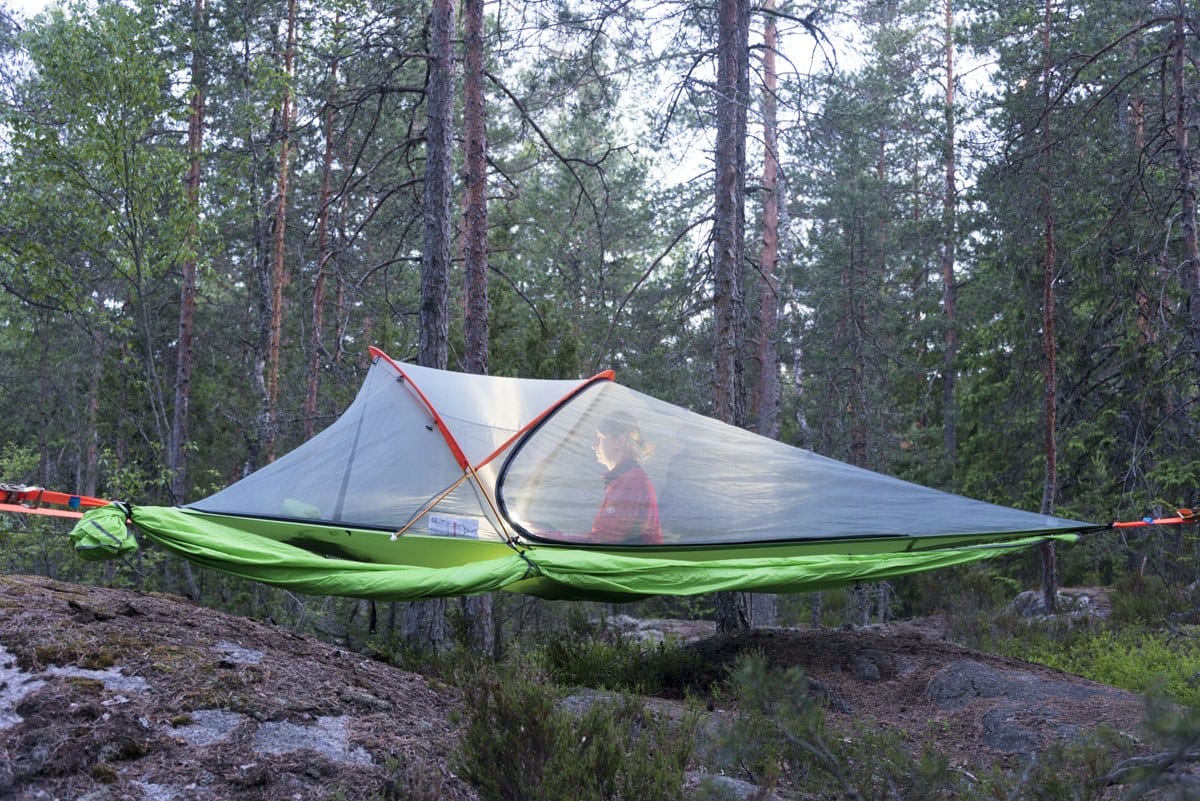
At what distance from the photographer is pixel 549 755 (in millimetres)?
2736

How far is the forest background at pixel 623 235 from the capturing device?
8.12 metres

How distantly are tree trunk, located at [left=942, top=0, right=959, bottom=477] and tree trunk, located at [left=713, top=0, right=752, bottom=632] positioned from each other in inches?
299

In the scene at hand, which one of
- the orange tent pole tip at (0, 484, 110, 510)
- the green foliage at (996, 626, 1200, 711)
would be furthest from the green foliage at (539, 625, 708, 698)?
the green foliage at (996, 626, 1200, 711)

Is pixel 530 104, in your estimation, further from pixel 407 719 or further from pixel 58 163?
pixel 407 719

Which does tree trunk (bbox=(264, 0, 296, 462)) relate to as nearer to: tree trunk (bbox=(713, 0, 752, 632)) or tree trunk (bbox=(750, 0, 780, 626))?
tree trunk (bbox=(713, 0, 752, 632))

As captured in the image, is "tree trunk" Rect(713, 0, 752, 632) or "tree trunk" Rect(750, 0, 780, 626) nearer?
"tree trunk" Rect(713, 0, 752, 632)

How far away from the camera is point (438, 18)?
7.95m

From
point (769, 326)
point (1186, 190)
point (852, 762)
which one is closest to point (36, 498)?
point (852, 762)

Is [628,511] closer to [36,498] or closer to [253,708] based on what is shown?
[253,708]

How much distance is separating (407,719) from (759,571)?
1.74 metres

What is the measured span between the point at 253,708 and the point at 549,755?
112 centimetres

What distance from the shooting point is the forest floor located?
A: 106 inches

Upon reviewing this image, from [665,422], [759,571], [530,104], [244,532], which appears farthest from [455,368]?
[759,571]

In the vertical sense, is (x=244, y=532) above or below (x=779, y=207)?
below
